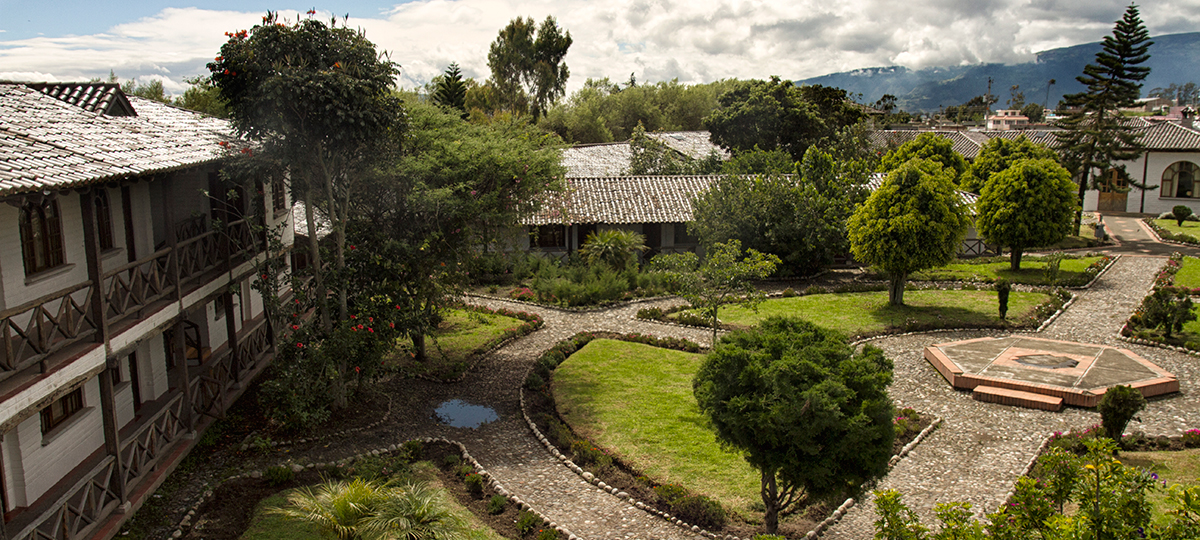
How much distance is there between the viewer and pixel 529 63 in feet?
183

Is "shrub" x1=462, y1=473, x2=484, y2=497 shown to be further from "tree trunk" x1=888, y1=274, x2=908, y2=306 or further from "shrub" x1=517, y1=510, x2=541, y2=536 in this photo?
"tree trunk" x1=888, y1=274, x2=908, y2=306

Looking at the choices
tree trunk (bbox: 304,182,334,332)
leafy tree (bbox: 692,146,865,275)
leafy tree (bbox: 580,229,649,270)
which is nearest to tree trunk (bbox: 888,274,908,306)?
leafy tree (bbox: 692,146,865,275)

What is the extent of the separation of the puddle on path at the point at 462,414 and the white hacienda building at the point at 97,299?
397 centimetres

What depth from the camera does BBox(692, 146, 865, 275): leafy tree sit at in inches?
998

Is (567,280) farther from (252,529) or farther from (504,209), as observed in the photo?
(252,529)

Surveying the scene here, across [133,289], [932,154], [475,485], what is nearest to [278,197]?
[133,289]

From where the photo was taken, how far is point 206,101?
104 feet

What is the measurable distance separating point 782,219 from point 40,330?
21363 mm

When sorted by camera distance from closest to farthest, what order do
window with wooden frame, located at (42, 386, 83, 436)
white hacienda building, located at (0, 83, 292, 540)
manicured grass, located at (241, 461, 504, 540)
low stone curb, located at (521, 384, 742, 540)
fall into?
white hacienda building, located at (0, 83, 292, 540), manicured grass, located at (241, 461, 504, 540), low stone curb, located at (521, 384, 742, 540), window with wooden frame, located at (42, 386, 83, 436)

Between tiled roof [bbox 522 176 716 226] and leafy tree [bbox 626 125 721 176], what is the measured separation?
19.8 ft

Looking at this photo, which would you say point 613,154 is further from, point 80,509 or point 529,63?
point 80,509

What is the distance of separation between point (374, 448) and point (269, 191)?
7641 mm

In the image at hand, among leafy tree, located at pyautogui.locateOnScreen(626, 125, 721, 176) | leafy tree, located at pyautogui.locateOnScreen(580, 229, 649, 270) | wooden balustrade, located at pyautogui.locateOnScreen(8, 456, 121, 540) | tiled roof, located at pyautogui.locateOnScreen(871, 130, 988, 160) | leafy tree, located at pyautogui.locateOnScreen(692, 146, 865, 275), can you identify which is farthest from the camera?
tiled roof, located at pyautogui.locateOnScreen(871, 130, 988, 160)

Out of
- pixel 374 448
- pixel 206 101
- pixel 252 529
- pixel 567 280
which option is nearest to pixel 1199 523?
pixel 252 529
